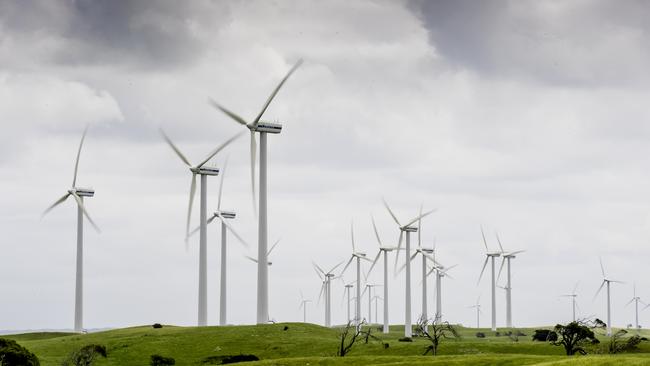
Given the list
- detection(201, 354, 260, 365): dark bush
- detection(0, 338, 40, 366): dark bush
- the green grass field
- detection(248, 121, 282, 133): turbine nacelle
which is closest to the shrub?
the green grass field

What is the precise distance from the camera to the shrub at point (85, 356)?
137375 millimetres

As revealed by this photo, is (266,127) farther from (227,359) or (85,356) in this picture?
(85,356)

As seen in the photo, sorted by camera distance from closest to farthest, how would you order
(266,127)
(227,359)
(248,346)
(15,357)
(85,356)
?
(15,357), (85,356), (227,359), (248,346), (266,127)

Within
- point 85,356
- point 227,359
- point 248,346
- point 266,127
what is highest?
point 266,127

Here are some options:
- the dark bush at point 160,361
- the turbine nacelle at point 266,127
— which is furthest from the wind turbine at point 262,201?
the dark bush at point 160,361

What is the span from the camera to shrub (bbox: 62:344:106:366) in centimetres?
13738

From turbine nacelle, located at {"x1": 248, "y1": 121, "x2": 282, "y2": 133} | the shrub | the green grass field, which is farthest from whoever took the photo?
turbine nacelle, located at {"x1": 248, "y1": 121, "x2": 282, "y2": 133}

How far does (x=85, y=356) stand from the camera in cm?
13812

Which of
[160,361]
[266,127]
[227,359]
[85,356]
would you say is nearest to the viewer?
[85,356]

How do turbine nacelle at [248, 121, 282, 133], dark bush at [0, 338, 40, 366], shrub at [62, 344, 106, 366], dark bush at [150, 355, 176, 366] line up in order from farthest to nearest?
turbine nacelle at [248, 121, 282, 133], dark bush at [150, 355, 176, 366], shrub at [62, 344, 106, 366], dark bush at [0, 338, 40, 366]

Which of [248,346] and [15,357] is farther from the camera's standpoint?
[248,346]

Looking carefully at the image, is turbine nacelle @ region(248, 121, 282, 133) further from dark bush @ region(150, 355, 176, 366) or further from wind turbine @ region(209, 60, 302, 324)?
dark bush @ region(150, 355, 176, 366)

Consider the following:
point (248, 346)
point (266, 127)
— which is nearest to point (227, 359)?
point (248, 346)

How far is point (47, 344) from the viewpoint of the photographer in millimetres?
168875
